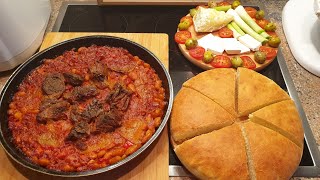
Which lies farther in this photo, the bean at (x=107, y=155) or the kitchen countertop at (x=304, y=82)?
the kitchen countertop at (x=304, y=82)

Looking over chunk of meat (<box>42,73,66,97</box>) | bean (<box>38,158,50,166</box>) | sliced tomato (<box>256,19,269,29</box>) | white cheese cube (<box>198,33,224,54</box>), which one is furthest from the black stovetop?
bean (<box>38,158,50,166</box>)

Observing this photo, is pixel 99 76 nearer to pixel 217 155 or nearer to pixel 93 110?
pixel 93 110

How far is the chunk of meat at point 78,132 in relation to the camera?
144 centimetres

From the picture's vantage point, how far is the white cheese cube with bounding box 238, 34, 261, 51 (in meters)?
1.92

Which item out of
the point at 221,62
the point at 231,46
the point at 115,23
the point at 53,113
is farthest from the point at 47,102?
the point at 231,46

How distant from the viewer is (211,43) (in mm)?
1945

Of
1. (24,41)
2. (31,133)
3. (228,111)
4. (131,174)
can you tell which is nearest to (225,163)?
(228,111)

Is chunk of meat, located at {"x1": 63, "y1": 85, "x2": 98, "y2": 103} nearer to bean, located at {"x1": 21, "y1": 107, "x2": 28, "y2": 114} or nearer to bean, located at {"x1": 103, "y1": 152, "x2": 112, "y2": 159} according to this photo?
bean, located at {"x1": 21, "y1": 107, "x2": 28, "y2": 114}

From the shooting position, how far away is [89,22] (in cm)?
222

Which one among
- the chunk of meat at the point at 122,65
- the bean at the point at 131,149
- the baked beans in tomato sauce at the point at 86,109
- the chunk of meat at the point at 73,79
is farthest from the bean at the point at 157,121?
the chunk of meat at the point at 73,79

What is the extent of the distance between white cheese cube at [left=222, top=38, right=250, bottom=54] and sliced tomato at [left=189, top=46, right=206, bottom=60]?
0.14 m

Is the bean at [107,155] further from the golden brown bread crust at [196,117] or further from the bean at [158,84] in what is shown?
the bean at [158,84]

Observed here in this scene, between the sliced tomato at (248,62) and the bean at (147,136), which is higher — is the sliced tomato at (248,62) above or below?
above

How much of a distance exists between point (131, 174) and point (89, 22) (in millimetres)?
1215
